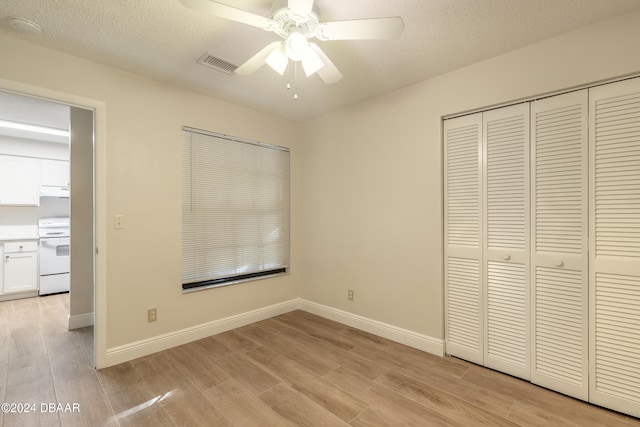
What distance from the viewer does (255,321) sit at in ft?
10.9

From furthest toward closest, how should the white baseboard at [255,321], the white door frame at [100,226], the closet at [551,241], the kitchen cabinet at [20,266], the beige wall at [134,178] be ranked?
the kitchen cabinet at [20,266] < the white baseboard at [255,321] < the white door frame at [100,226] < the beige wall at [134,178] < the closet at [551,241]

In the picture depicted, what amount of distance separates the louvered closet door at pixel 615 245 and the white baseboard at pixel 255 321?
106cm

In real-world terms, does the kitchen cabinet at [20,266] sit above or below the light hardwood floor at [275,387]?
above

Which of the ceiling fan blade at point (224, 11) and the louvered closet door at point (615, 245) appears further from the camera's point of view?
the louvered closet door at point (615, 245)

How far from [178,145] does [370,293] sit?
8.05ft

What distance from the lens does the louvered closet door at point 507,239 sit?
2.16 m

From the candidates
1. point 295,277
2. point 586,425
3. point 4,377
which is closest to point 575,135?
point 586,425

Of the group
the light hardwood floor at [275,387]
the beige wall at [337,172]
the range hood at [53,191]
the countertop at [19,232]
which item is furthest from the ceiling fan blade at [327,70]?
the range hood at [53,191]

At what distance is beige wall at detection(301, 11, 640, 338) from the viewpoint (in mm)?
1943

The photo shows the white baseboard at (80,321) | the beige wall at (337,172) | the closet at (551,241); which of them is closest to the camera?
the closet at (551,241)

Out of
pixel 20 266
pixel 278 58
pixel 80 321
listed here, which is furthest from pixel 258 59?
pixel 20 266

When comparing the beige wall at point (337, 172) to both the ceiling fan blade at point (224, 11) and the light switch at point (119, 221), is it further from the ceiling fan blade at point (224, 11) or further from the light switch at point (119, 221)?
the ceiling fan blade at point (224, 11)

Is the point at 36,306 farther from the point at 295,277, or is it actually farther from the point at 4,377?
the point at 295,277

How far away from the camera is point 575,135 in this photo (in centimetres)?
195
